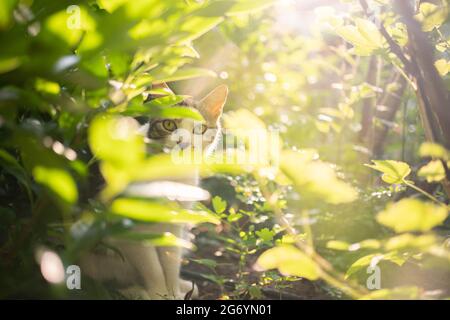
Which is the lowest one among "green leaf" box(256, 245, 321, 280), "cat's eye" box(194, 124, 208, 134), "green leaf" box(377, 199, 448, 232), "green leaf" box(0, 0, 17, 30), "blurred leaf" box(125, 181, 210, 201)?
"green leaf" box(256, 245, 321, 280)

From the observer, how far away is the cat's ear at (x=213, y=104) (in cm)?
176

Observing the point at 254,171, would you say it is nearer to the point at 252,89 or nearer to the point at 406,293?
the point at 406,293

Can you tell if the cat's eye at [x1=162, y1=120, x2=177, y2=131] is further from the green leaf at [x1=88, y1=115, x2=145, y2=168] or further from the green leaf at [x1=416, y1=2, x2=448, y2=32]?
the green leaf at [x1=88, y1=115, x2=145, y2=168]

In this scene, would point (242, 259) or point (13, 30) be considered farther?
point (242, 259)

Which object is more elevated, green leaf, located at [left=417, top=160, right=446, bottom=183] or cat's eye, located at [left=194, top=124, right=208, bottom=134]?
cat's eye, located at [left=194, top=124, right=208, bottom=134]

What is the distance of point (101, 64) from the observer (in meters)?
0.41

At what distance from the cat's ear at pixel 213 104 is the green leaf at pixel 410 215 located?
1411 mm

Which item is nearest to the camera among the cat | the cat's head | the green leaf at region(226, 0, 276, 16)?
the green leaf at region(226, 0, 276, 16)

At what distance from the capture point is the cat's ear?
1756mm

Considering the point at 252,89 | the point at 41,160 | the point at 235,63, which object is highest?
the point at 235,63

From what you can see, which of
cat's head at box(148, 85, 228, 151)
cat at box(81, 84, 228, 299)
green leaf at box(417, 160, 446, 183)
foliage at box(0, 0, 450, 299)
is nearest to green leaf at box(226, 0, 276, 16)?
foliage at box(0, 0, 450, 299)
